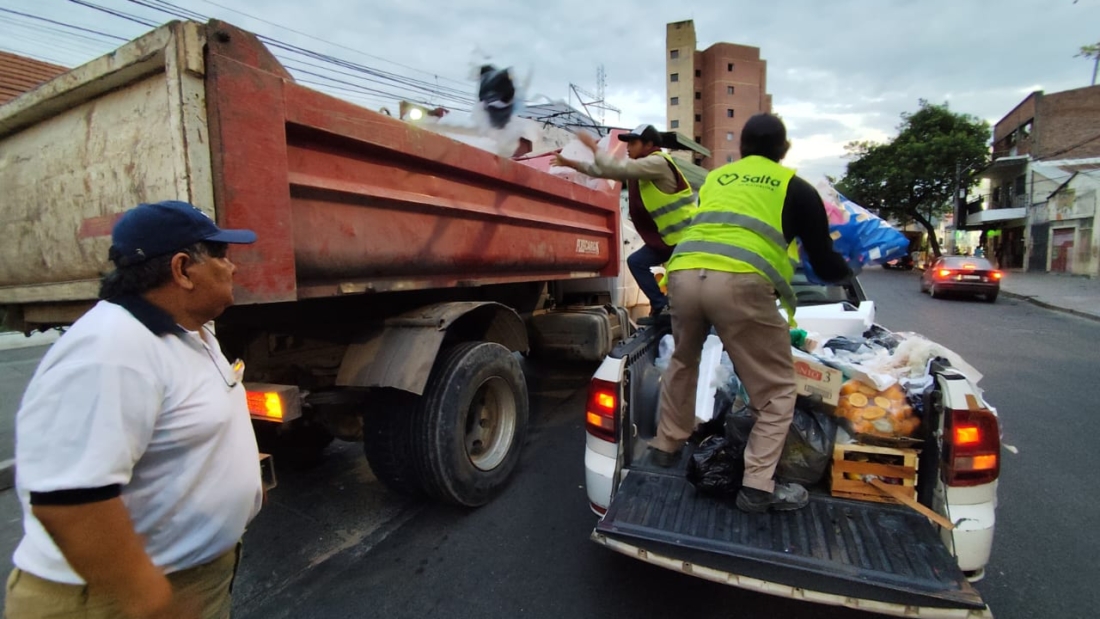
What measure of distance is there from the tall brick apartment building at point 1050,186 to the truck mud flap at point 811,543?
26.0 m

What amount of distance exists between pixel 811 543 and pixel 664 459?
2.47ft

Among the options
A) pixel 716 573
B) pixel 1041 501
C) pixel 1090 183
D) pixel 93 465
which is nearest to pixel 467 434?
pixel 716 573

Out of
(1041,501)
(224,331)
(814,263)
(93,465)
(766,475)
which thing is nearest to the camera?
(93,465)

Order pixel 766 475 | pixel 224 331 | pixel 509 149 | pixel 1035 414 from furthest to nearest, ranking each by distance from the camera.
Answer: pixel 1035 414, pixel 509 149, pixel 224 331, pixel 766 475

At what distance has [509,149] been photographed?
12.3ft

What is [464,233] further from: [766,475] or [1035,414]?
[1035,414]

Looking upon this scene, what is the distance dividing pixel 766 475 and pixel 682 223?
2063 mm

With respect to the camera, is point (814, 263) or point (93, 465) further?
point (814, 263)

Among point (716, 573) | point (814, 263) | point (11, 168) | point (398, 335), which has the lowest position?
point (716, 573)

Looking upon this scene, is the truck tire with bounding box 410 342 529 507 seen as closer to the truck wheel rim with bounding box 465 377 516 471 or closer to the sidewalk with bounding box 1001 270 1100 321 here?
the truck wheel rim with bounding box 465 377 516 471

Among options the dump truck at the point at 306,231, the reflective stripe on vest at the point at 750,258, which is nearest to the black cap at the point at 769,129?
the reflective stripe on vest at the point at 750,258

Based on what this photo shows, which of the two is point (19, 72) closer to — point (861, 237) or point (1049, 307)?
point (861, 237)

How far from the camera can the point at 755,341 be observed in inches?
88.4

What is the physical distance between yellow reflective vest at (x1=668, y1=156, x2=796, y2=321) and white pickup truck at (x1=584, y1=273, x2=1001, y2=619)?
0.78 meters
